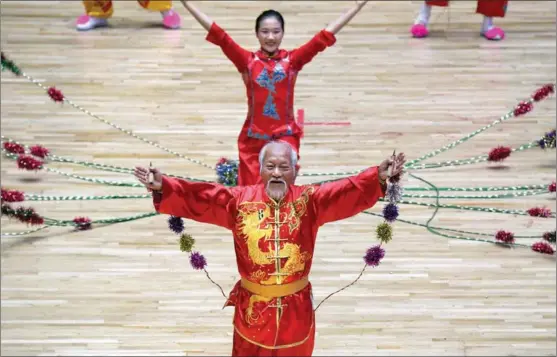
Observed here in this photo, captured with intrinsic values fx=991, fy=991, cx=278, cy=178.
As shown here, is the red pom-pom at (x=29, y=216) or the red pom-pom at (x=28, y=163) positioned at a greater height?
the red pom-pom at (x=28, y=163)

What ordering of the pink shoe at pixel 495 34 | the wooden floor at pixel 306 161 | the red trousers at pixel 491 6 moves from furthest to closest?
1. the pink shoe at pixel 495 34
2. the red trousers at pixel 491 6
3. the wooden floor at pixel 306 161

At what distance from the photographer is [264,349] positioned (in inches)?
136

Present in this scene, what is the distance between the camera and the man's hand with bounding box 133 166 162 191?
3.32 m

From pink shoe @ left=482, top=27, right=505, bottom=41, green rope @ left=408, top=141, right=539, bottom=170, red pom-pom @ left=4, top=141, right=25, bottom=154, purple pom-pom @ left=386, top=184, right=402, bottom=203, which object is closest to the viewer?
purple pom-pom @ left=386, top=184, right=402, bottom=203

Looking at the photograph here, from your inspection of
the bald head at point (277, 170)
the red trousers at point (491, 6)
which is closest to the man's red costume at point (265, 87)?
the bald head at point (277, 170)

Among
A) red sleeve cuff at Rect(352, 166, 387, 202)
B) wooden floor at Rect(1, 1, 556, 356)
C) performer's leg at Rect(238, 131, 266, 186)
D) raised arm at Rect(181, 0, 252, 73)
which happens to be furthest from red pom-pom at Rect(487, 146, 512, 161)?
red sleeve cuff at Rect(352, 166, 387, 202)

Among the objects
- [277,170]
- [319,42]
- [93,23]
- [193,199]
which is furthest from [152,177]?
[93,23]

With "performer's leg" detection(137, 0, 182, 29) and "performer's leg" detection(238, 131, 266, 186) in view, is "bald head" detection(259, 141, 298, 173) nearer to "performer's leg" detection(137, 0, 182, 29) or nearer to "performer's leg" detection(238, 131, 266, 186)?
"performer's leg" detection(238, 131, 266, 186)

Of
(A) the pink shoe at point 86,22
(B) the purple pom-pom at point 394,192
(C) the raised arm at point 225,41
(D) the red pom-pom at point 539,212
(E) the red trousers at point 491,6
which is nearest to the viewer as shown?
(B) the purple pom-pom at point 394,192

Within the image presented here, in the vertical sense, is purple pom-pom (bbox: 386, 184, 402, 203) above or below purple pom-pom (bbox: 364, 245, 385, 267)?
above

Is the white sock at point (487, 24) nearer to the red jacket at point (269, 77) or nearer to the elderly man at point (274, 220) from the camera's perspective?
the red jacket at point (269, 77)

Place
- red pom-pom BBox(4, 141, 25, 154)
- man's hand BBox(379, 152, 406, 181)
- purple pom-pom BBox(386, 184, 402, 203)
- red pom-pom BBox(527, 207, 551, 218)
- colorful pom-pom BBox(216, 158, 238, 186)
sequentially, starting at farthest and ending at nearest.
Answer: red pom-pom BBox(4, 141, 25, 154) < colorful pom-pom BBox(216, 158, 238, 186) < red pom-pom BBox(527, 207, 551, 218) < purple pom-pom BBox(386, 184, 402, 203) < man's hand BBox(379, 152, 406, 181)

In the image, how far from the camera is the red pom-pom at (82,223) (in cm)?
493

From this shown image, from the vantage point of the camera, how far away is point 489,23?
23.8 ft
